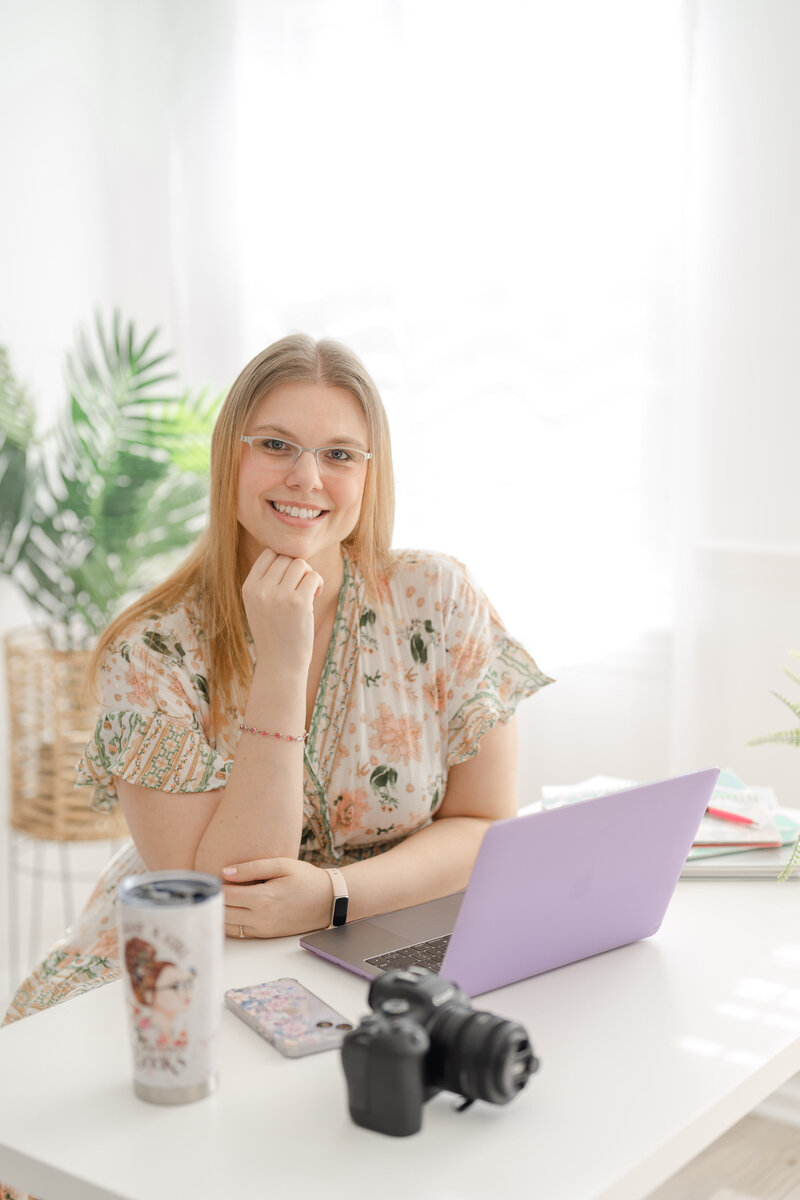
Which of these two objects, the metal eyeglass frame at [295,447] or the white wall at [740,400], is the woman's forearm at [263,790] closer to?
the metal eyeglass frame at [295,447]

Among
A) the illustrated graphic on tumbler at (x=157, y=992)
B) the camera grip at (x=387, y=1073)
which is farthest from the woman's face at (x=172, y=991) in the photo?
the camera grip at (x=387, y=1073)

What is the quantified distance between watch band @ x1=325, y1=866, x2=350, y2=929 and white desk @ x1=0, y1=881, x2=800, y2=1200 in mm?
99

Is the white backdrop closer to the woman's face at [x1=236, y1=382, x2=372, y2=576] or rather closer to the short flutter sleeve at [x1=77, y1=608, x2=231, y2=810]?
the woman's face at [x1=236, y1=382, x2=372, y2=576]

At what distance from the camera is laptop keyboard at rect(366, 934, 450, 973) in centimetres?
118

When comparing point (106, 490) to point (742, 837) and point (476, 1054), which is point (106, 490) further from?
point (476, 1054)

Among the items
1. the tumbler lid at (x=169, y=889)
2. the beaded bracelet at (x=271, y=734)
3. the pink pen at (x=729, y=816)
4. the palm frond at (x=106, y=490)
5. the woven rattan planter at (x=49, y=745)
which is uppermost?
the palm frond at (x=106, y=490)

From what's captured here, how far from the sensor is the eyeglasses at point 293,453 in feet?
5.16

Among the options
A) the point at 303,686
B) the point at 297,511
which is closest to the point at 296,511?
the point at 297,511

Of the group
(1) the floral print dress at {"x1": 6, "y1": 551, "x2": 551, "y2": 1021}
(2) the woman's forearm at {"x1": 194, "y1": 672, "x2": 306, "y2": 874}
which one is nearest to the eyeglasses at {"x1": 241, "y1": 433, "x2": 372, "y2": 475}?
(1) the floral print dress at {"x1": 6, "y1": 551, "x2": 551, "y2": 1021}

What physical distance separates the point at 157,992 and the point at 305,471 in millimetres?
791

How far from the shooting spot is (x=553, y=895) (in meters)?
1.09

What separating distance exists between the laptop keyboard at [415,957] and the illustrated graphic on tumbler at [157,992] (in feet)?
1.00

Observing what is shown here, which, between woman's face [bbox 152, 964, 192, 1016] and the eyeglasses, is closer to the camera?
woman's face [bbox 152, 964, 192, 1016]

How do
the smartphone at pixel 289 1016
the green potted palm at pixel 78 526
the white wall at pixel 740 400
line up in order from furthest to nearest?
1. the green potted palm at pixel 78 526
2. the white wall at pixel 740 400
3. the smartphone at pixel 289 1016
